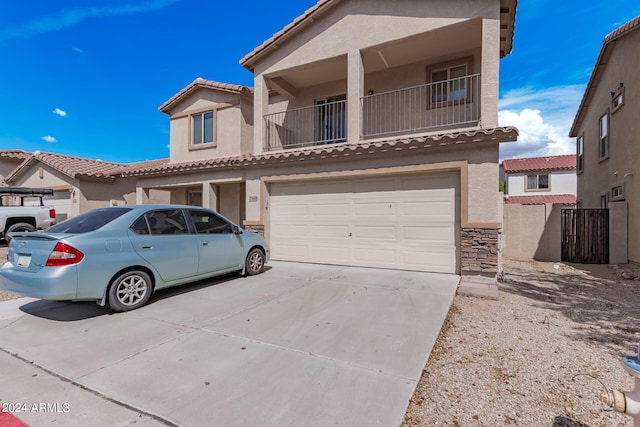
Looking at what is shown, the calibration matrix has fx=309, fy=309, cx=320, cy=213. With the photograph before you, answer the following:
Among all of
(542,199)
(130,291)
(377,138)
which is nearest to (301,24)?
(377,138)

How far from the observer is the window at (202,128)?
11992 millimetres

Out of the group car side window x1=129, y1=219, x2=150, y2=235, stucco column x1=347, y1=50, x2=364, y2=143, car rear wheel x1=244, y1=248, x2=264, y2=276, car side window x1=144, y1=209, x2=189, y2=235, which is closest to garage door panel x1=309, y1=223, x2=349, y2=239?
car rear wheel x1=244, y1=248, x2=264, y2=276

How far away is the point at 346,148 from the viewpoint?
802 centimetres

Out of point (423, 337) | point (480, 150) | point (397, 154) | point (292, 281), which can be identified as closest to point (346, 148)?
point (397, 154)

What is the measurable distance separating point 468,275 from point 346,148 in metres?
4.19

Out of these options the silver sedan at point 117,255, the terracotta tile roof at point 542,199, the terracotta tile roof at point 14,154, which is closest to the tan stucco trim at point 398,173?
the silver sedan at point 117,255

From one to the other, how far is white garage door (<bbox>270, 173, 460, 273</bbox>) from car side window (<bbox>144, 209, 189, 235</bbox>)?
4.05 metres

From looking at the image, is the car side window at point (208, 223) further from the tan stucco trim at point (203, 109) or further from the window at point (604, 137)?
the window at point (604, 137)

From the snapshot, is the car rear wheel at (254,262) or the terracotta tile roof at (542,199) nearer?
the car rear wheel at (254,262)

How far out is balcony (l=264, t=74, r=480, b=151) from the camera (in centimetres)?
852

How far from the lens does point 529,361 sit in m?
3.36

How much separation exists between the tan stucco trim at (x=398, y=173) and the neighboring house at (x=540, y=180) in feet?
74.8

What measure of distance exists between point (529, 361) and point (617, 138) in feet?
39.6

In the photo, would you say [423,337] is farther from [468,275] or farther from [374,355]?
[468,275]
